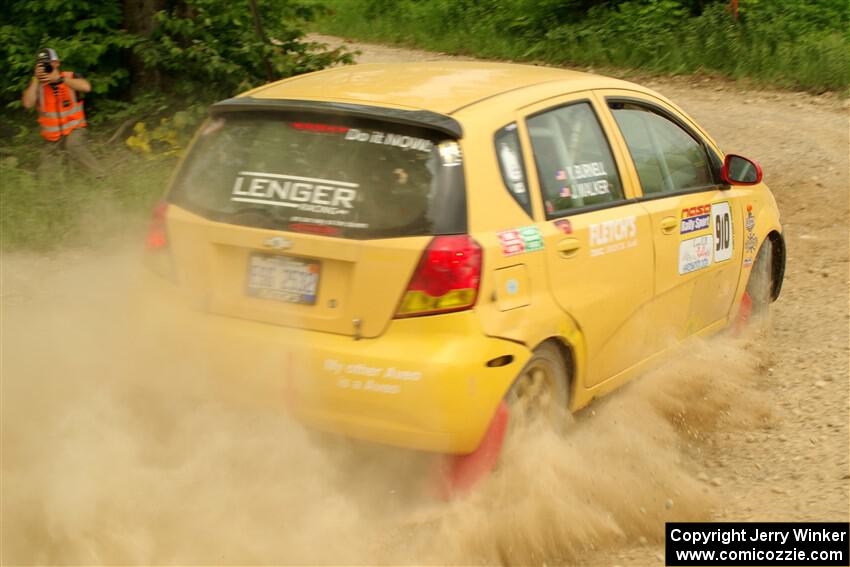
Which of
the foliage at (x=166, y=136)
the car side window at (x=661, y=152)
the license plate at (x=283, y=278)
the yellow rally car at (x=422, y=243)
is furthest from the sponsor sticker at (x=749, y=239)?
the foliage at (x=166, y=136)

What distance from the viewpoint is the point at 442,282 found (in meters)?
4.20

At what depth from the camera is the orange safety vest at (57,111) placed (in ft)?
32.0

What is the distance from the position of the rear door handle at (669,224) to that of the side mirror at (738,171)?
30.0 inches

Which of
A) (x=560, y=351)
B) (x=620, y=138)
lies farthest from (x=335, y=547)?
(x=620, y=138)

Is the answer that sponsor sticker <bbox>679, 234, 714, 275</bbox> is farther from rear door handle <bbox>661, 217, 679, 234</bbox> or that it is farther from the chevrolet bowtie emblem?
the chevrolet bowtie emblem

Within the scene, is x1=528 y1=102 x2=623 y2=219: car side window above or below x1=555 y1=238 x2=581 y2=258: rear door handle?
above

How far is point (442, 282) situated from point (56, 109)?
671 cm

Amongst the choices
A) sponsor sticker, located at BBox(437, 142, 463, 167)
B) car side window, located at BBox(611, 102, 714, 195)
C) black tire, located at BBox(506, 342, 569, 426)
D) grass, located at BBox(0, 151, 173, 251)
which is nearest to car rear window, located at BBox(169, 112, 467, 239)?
sponsor sticker, located at BBox(437, 142, 463, 167)

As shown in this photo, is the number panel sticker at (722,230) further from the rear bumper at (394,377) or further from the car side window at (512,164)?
the rear bumper at (394,377)

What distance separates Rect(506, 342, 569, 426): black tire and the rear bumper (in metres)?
0.19

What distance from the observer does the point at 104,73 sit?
10.8m

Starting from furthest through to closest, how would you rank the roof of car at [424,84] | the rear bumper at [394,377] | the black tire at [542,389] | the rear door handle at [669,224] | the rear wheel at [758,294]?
the rear wheel at [758,294] < the rear door handle at [669,224] < the roof of car at [424,84] < the black tire at [542,389] < the rear bumper at [394,377]

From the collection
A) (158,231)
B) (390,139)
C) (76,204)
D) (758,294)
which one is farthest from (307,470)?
(76,204)

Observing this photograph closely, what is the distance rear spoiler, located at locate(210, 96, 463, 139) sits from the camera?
4363mm
